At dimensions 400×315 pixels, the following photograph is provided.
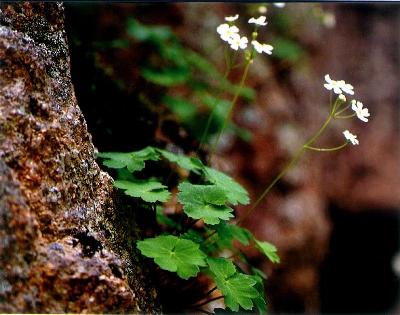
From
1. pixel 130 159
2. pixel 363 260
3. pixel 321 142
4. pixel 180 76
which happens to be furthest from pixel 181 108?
pixel 363 260

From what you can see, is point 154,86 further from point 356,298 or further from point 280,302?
point 356,298

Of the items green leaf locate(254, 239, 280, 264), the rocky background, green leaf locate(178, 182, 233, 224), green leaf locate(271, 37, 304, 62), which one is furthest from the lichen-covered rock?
green leaf locate(271, 37, 304, 62)

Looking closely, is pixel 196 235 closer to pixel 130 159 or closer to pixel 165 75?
pixel 130 159

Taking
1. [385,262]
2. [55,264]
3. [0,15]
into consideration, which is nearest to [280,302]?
[385,262]

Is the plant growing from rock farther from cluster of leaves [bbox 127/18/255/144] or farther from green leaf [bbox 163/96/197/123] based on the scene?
green leaf [bbox 163/96/197/123]

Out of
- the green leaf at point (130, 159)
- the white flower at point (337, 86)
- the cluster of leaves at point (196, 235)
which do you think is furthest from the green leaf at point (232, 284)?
the white flower at point (337, 86)
